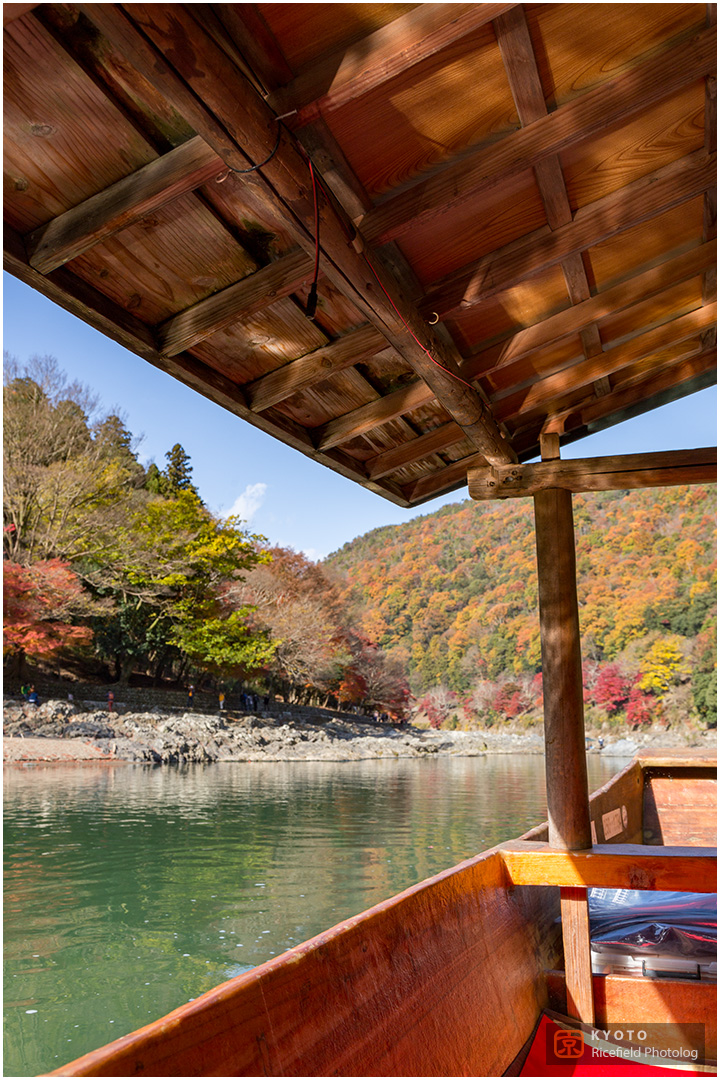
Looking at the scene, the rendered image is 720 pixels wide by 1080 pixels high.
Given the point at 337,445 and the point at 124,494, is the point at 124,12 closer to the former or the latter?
the point at 337,445

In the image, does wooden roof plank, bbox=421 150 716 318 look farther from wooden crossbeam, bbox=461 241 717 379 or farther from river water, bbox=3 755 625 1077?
river water, bbox=3 755 625 1077

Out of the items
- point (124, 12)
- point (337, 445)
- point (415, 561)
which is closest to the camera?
point (124, 12)

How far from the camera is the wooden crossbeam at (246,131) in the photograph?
108 centimetres

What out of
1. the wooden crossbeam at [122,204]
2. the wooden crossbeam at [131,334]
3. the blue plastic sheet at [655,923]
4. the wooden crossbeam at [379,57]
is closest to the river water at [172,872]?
the blue plastic sheet at [655,923]

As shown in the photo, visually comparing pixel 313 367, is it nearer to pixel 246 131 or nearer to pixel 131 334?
pixel 131 334

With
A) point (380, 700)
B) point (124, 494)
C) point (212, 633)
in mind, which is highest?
point (124, 494)

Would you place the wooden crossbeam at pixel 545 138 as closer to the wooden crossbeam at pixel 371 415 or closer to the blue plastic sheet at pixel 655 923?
the wooden crossbeam at pixel 371 415

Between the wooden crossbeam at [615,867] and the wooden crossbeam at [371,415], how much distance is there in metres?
1.73

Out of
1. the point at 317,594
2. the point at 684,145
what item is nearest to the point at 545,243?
the point at 684,145

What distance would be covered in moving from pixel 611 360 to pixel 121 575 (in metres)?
16.4

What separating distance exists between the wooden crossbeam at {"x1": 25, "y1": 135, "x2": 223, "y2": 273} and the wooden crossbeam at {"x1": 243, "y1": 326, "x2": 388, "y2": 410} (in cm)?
84

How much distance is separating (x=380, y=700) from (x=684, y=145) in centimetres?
2917

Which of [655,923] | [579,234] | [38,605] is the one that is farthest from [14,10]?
[38,605]

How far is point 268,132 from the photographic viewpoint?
131cm
